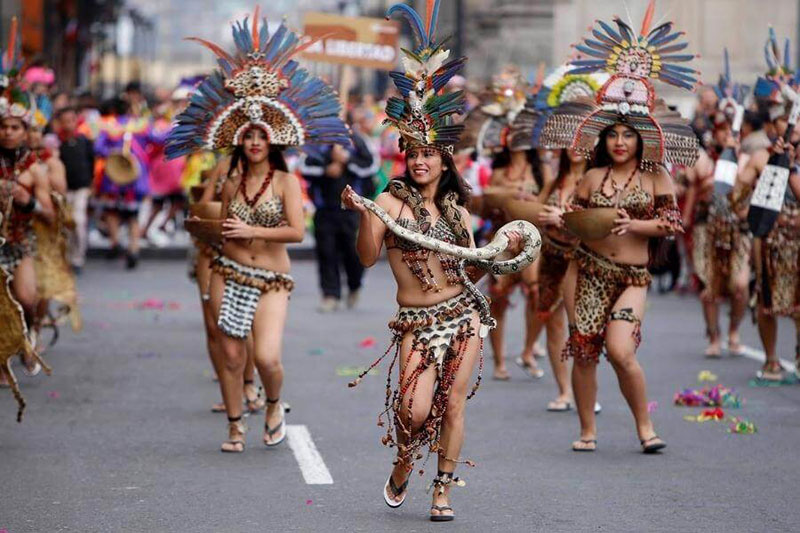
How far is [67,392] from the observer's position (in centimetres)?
1173

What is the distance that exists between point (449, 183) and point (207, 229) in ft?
6.99

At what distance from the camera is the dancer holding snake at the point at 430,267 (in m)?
7.58

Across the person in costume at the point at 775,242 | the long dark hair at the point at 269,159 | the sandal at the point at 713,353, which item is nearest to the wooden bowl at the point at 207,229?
the long dark hair at the point at 269,159

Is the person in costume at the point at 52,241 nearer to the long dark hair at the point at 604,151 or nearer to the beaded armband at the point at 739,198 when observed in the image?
the long dark hair at the point at 604,151

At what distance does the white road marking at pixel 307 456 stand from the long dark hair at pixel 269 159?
1.58 meters

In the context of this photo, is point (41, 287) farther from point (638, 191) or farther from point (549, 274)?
point (638, 191)

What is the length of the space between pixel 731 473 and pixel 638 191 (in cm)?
163

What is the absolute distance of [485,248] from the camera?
752 centimetres

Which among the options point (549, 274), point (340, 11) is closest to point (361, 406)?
point (549, 274)

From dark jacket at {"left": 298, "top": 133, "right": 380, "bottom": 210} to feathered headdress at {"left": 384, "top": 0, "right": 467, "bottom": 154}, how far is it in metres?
9.76

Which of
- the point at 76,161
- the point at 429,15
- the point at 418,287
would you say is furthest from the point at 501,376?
the point at 76,161

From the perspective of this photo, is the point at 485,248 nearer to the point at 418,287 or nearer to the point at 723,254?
the point at 418,287

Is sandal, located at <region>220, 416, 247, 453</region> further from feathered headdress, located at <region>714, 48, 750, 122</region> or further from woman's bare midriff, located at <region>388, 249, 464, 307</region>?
feathered headdress, located at <region>714, 48, 750, 122</region>

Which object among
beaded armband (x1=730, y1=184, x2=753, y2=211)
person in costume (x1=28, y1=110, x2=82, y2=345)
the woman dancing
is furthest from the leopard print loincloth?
person in costume (x1=28, y1=110, x2=82, y2=345)
